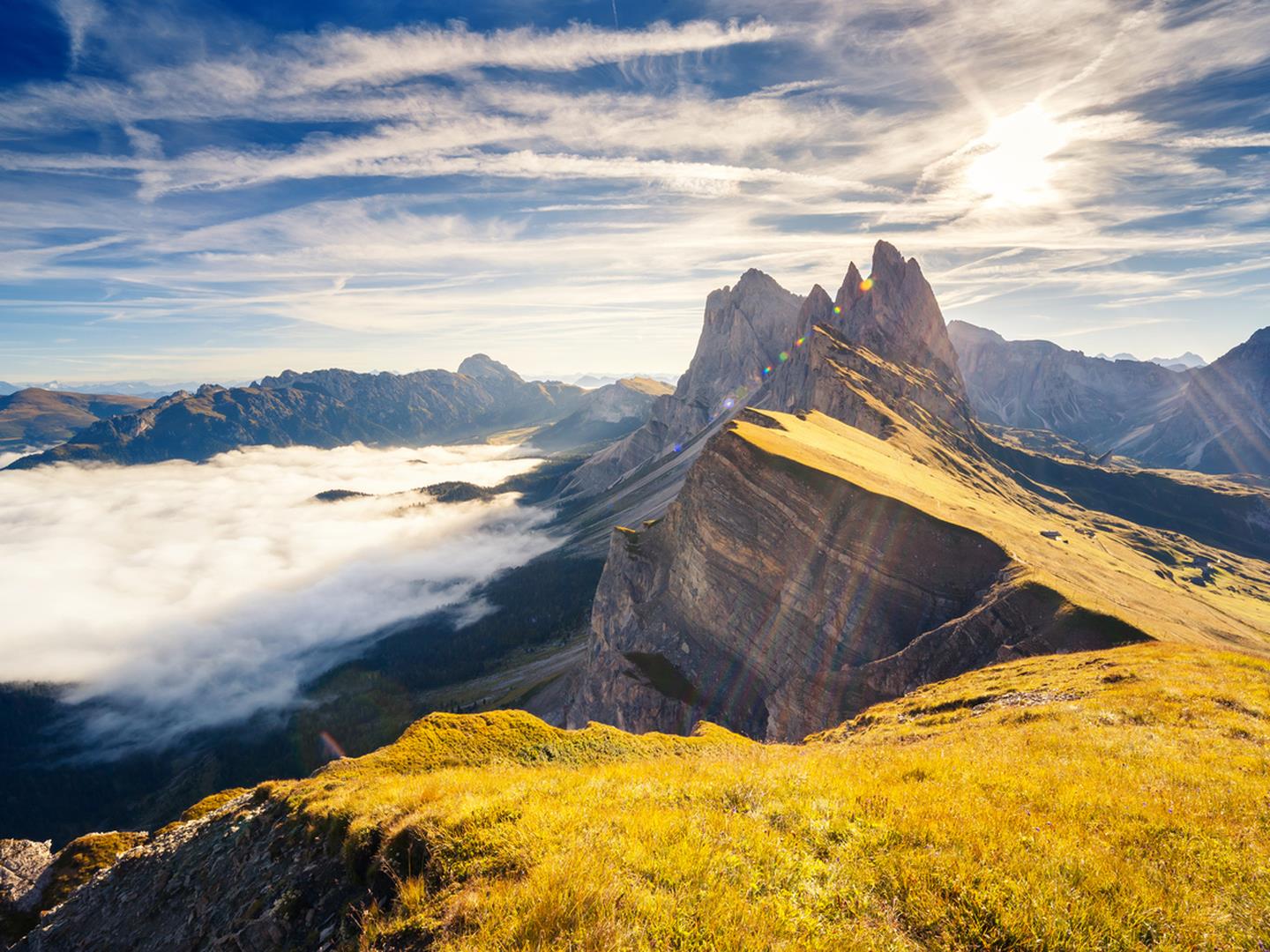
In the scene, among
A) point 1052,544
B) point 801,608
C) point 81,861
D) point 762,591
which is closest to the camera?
point 81,861

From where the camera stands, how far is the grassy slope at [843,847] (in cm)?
595

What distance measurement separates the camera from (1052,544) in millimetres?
75312

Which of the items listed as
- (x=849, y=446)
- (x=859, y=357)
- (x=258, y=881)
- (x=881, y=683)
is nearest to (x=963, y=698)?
(x=881, y=683)

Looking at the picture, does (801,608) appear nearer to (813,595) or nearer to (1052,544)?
(813,595)

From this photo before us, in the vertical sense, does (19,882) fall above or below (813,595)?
below

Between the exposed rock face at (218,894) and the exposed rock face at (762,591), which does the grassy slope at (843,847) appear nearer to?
the exposed rock face at (218,894)

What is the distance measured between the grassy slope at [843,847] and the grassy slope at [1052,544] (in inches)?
1517

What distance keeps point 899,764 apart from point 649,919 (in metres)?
9.53

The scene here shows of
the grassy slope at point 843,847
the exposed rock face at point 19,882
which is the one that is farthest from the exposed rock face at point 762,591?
the exposed rock face at point 19,882

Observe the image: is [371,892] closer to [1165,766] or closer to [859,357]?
[1165,766]

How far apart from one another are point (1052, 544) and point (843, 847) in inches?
3538

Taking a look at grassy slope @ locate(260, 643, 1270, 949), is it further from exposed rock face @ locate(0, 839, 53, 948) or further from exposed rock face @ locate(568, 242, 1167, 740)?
exposed rock face @ locate(568, 242, 1167, 740)

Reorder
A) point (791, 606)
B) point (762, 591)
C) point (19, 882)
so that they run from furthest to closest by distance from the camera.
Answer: point (762, 591) → point (791, 606) → point (19, 882)

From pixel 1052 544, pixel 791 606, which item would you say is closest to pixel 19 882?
pixel 791 606
